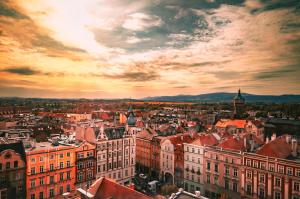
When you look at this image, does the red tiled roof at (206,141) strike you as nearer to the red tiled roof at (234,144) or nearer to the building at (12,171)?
the red tiled roof at (234,144)

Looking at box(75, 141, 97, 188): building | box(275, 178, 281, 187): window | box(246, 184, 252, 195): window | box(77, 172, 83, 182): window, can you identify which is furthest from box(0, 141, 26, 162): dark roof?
box(275, 178, 281, 187): window

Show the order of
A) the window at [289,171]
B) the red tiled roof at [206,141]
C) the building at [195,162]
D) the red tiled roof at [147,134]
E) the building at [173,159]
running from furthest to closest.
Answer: the red tiled roof at [147,134] → the building at [173,159] → the red tiled roof at [206,141] → the building at [195,162] → the window at [289,171]

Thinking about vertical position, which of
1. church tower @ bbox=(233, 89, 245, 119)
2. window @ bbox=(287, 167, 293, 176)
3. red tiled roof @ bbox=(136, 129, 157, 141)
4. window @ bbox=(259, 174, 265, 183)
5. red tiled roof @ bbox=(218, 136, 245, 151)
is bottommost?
window @ bbox=(259, 174, 265, 183)

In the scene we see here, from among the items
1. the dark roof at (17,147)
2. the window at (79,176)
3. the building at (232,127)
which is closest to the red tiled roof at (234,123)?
the building at (232,127)

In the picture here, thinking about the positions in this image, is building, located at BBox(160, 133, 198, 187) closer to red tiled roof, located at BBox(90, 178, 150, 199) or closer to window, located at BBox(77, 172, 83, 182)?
window, located at BBox(77, 172, 83, 182)

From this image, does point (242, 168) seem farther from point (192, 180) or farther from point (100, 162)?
point (100, 162)

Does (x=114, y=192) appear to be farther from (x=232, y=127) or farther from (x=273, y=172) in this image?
(x=232, y=127)
